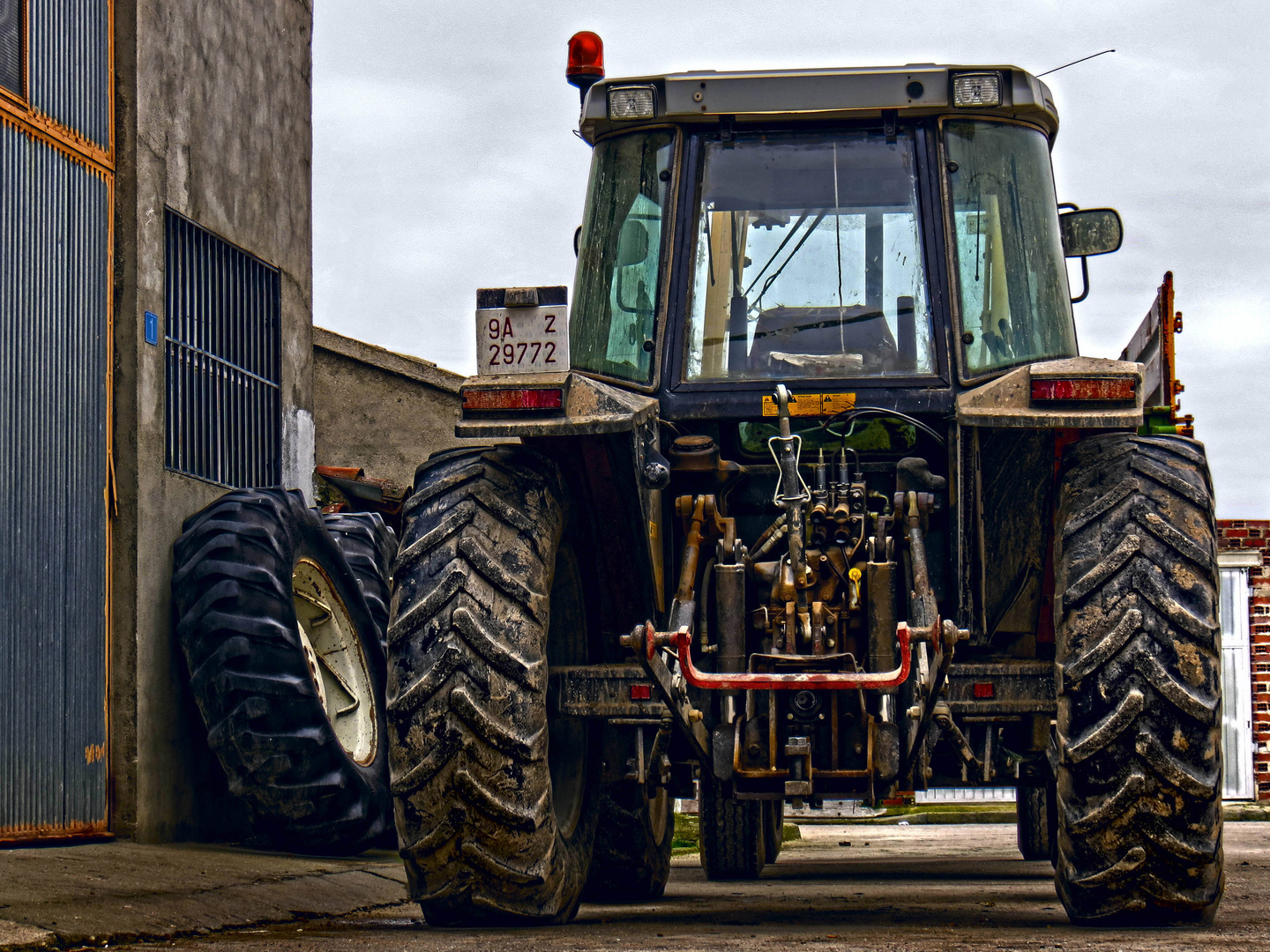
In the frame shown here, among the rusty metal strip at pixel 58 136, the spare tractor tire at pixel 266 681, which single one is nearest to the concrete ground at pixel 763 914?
the spare tractor tire at pixel 266 681

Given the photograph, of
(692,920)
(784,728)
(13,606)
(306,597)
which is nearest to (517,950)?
(784,728)

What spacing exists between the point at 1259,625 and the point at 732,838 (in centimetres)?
1020

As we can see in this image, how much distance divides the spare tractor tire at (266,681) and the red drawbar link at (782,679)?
357cm

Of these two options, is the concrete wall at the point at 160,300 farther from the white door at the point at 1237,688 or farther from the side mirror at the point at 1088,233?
the white door at the point at 1237,688

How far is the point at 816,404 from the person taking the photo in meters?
5.97

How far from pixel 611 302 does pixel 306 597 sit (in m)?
3.89

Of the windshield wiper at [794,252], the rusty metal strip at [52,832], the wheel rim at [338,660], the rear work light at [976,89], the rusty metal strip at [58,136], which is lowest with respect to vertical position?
the rusty metal strip at [52,832]

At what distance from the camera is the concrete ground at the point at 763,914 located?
480 centimetres

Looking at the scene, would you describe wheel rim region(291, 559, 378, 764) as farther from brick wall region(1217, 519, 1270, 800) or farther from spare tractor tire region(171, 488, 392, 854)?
brick wall region(1217, 519, 1270, 800)

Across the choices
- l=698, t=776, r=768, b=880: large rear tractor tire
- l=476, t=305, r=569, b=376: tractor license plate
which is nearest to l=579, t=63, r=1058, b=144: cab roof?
l=476, t=305, r=569, b=376: tractor license plate

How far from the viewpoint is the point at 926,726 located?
5.23 meters

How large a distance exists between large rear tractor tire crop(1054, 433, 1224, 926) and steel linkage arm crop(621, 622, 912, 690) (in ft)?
1.59

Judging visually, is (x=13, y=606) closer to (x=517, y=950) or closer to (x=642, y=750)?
(x=642, y=750)

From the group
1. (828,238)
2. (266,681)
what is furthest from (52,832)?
(828,238)
